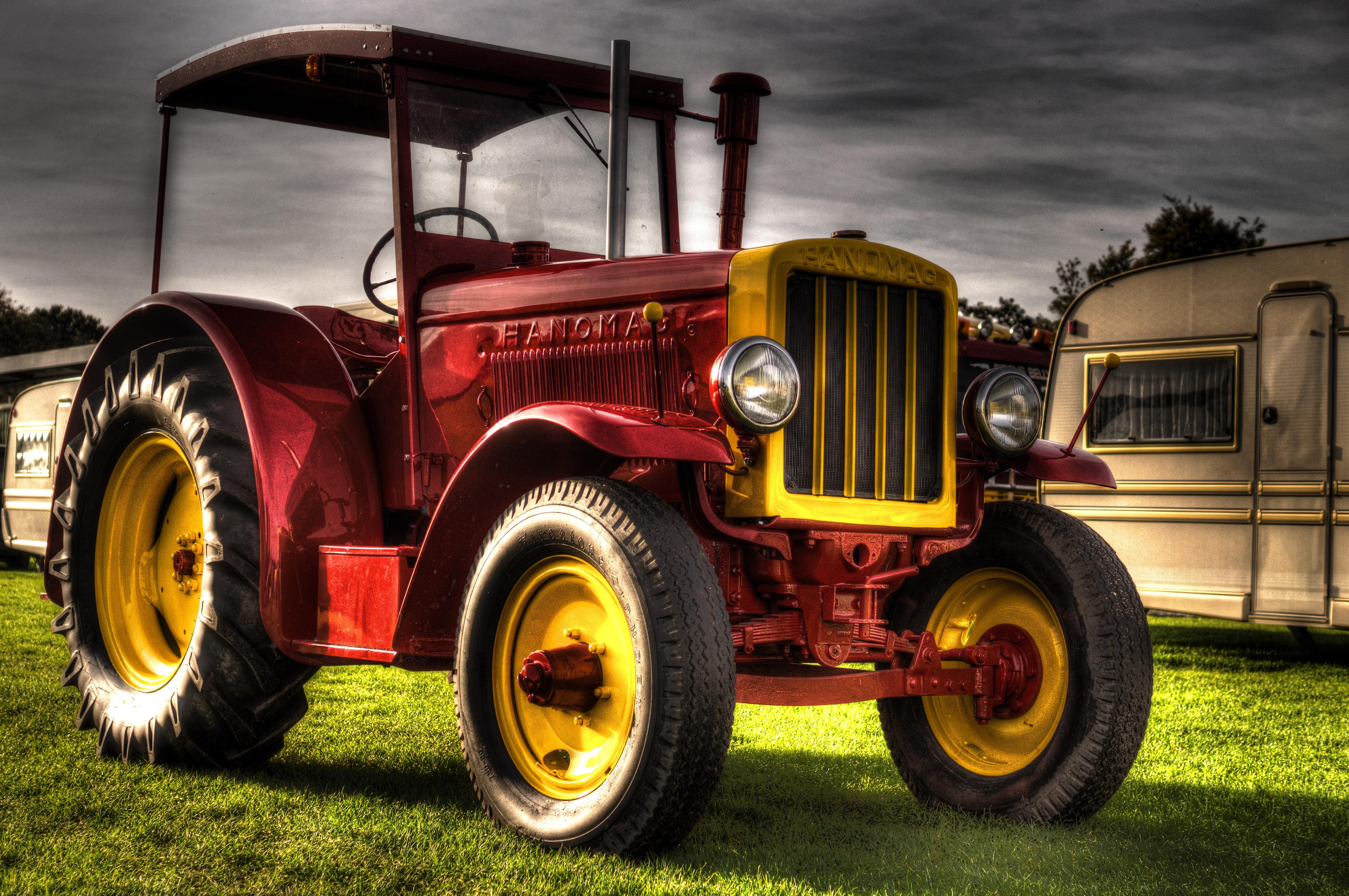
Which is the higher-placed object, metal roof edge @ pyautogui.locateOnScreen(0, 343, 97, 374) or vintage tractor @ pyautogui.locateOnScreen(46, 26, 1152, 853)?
metal roof edge @ pyautogui.locateOnScreen(0, 343, 97, 374)

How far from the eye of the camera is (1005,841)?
3.89 m

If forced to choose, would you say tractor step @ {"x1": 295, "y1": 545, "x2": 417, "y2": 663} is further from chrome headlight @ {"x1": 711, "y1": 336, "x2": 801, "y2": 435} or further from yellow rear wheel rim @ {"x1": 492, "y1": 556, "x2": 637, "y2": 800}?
chrome headlight @ {"x1": 711, "y1": 336, "x2": 801, "y2": 435}

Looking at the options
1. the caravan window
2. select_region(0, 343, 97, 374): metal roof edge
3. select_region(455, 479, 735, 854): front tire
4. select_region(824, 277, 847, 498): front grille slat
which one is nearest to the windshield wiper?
select_region(824, 277, 847, 498): front grille slat

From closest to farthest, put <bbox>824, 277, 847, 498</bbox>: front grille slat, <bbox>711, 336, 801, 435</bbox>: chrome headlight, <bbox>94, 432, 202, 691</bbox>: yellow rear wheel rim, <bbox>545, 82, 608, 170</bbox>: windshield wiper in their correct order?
<bbox>711, 336, 801, 435</bbox>: chrome headlight
<bbox>824, 277, 847, 498</bbox>: front grille slat
<bbox>545, 82, 608, 170</bbox>: windshield wiper
<bbox>94, 432, 202, 691</bbox>: yellow rear wheel rim

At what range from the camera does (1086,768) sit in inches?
159

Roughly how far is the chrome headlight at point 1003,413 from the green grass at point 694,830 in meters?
1.30

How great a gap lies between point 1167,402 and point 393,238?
6631mm

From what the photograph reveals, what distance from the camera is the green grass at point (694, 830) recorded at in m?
3.25

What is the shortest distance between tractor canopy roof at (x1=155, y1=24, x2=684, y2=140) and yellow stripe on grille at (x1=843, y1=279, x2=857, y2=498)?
5.54 feet

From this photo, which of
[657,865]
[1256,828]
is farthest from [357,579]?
[1256,828]

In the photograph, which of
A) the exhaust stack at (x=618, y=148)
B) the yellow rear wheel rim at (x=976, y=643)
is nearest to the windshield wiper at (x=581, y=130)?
the exhaust stack at (x=618, y=148)

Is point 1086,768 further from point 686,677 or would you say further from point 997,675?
point 686,677

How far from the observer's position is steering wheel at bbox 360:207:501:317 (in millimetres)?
4777

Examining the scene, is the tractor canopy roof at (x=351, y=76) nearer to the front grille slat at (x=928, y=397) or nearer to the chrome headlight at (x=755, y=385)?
the front grille slat at (x=928, y=397)
